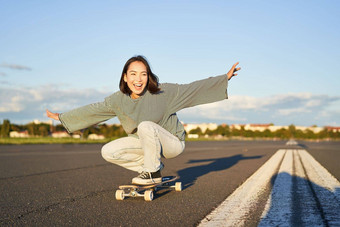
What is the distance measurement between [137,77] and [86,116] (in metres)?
0.95

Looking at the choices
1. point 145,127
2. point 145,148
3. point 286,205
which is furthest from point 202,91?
point 286,205

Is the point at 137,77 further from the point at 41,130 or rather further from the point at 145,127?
the point at 41,130

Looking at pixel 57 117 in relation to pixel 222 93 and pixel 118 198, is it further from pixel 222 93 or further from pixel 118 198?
pixel 222 93

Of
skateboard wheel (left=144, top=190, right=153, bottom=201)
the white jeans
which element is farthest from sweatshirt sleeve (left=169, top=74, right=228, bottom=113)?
skateboard wheel (left=144, top=190, right=153, bottom=201)

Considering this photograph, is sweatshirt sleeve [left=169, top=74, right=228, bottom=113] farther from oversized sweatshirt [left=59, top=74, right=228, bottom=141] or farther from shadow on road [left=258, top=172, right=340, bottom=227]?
shadow on road [left=258, top=172, right=340, bottom=227]

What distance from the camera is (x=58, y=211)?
12.0ft

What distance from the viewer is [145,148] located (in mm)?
4473

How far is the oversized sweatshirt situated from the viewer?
457cm

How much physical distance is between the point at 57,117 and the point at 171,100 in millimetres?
1615

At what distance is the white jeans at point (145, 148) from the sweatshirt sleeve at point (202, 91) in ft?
1.44

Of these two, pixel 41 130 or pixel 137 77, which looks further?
pixel 41 130

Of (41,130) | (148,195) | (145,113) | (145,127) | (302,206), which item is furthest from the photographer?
(41,130)

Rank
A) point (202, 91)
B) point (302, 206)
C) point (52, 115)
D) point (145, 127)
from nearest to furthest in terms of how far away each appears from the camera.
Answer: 1. point (302, 206)
2. point (145, 127)
3. point (202, 91)
4. point (52, 115)

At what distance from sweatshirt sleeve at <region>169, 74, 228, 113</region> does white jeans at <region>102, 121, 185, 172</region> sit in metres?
0.44
